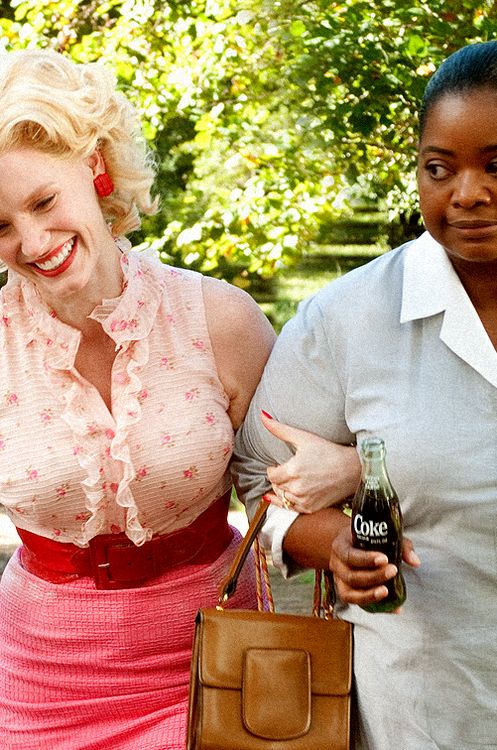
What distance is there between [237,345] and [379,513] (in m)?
0.90

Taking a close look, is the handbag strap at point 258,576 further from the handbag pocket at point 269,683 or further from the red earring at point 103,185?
the red earring at point 103,185

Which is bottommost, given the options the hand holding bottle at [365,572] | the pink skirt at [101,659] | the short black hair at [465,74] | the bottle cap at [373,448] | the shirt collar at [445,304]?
the pink skirt at [101,659]

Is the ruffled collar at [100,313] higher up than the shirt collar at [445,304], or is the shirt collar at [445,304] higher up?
the shirt collar at [445,304]

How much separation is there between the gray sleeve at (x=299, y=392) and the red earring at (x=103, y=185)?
0.72 meters

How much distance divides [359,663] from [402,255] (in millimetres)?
837

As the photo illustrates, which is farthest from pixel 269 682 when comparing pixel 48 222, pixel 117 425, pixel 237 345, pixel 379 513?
A: pixel 48 222

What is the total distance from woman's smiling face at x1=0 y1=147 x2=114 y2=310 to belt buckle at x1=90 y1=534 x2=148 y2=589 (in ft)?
1.98

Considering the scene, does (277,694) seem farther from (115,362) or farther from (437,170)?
(437,170)

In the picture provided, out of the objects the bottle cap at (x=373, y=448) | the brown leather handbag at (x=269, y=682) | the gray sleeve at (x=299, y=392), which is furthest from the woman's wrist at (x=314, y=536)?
the bottle cap at (x=373, y=448)

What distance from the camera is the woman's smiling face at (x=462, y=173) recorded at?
2.21m

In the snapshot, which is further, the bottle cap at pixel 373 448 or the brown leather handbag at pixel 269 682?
the brown leather handbag at pixel 269 682

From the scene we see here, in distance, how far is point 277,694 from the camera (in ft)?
8.10

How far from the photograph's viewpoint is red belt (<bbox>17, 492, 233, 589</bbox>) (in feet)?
9.78

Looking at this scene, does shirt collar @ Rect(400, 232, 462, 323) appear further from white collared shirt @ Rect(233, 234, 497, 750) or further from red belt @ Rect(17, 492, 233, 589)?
red belt @ Rect(17, 492, 233, 589)
